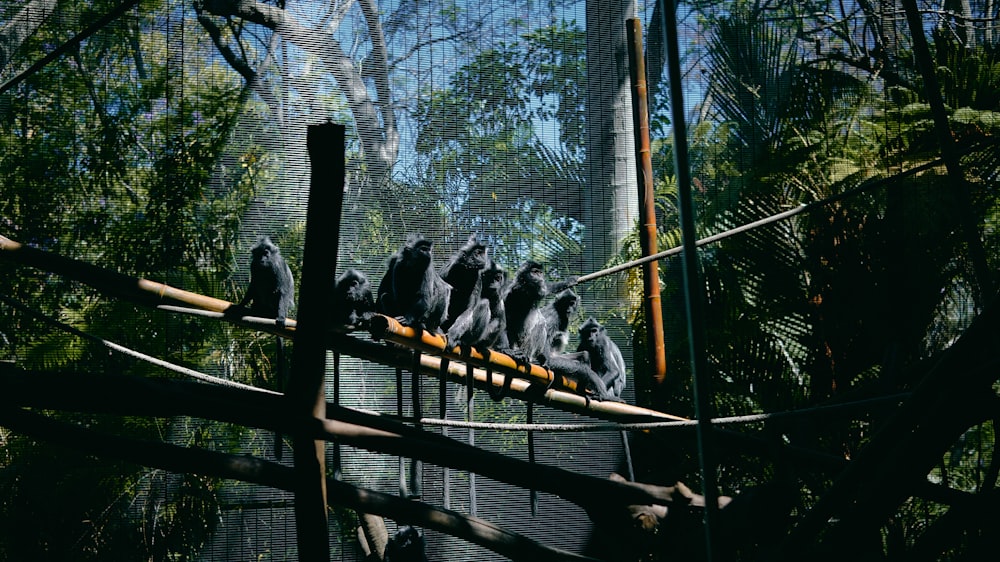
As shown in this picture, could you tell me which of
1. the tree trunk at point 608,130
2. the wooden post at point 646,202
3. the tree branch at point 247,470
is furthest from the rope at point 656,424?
the tree trunk at point 608,130

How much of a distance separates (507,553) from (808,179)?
4797mm

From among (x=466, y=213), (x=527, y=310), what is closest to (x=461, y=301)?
(x=527, y=310)

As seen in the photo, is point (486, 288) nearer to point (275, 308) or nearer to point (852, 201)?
point (275, 308)

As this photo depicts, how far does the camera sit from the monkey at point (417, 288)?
14.4 feet

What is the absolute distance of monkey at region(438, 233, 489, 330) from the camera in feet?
15.8

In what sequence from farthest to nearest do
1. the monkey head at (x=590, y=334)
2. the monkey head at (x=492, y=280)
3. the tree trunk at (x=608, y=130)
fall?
the tree trunk at (x=608, y=130)
the monkey head at (x=590, y=334)
the monkey head at (x=492, y=280)

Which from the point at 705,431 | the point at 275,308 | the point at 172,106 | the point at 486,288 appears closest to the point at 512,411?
the point at 486,288

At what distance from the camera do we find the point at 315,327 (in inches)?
94.6

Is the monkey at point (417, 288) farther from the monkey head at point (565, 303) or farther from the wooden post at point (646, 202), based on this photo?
the wooden post at point (646, 202)

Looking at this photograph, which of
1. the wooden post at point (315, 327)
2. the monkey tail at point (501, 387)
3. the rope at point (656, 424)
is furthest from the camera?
the monkey tail at point (501, 387)

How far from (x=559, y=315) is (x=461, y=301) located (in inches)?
38.9

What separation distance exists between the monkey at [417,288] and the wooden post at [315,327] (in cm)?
186

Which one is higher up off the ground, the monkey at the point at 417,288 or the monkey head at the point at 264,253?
the monkey head at the point at 264,253

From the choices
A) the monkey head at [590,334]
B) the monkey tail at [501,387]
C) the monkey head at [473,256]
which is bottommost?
the monkey tail at [501,387]
